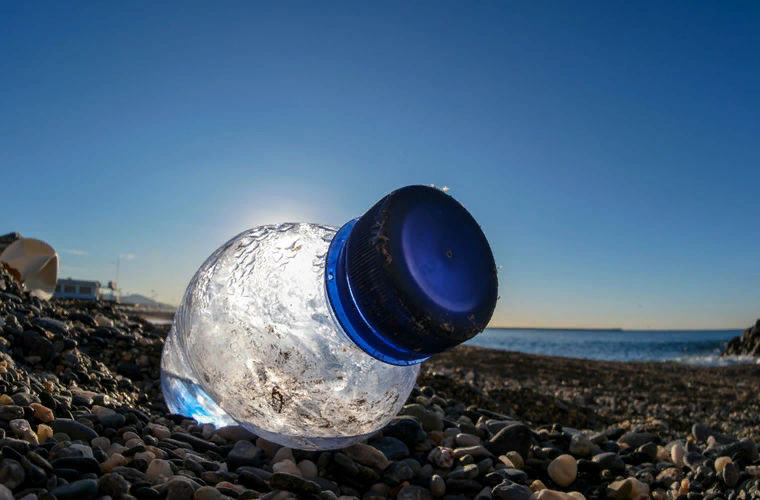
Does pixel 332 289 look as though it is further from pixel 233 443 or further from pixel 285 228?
pixel 233 443

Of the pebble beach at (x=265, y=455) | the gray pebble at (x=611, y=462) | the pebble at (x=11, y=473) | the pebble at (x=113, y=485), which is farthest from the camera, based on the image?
the gray pebble at (x=611, y=462)

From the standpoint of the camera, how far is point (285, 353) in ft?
6.91

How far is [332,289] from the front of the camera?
2023mm

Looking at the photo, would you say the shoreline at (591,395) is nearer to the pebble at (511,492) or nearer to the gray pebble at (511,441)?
the gray pebble at (511,441)

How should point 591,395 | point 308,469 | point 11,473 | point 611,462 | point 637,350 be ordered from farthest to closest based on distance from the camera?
point 637,350
point 591,395
point 611,462
point 308,469
point 11,473

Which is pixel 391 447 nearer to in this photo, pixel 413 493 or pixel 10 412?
pixel 413 493

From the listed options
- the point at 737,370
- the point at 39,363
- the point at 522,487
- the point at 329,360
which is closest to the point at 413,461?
the point at 522,487

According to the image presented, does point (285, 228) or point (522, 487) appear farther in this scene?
point (285, 228)

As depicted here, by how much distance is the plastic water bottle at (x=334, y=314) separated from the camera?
177 centimetres

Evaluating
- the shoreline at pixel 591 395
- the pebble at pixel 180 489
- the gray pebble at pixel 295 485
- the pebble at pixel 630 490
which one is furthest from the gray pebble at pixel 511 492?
the shoreline at pixel 591 395

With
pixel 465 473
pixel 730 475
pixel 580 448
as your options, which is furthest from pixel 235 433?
pixel 730 475

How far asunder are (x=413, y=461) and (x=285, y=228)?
126cm

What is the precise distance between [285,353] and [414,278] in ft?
2.31

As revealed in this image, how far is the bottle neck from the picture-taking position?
74.6 inches
